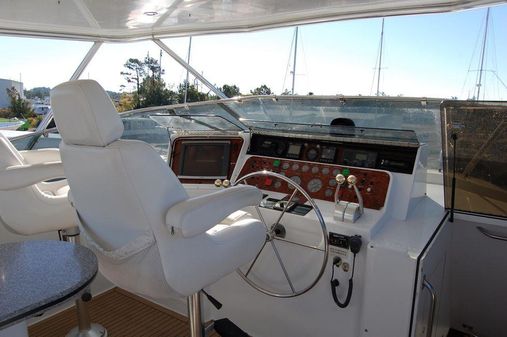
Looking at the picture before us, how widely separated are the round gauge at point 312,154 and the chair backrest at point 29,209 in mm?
1228

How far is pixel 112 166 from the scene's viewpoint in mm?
1014

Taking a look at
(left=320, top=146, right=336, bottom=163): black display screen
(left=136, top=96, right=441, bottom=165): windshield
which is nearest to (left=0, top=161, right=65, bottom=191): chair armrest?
(left=136, top=96, right=441, bottom=165): windshield

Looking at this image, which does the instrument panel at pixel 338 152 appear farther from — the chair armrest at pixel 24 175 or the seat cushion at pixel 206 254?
the chair armrest at pixel 24 175

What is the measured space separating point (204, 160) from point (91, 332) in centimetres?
109

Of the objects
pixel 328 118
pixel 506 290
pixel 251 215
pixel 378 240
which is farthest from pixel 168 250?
pixel 328 118

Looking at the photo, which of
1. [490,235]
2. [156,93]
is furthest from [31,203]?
[156,93]

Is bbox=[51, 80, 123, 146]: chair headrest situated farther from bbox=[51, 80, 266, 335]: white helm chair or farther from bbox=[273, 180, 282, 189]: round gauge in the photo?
bbox=[273, 180, 282, 189]: round gauge

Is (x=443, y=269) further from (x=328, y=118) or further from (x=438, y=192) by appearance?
(x=328, y=118)

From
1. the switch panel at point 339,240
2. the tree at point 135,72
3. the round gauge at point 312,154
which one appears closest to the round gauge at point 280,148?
the round gauge at point 312,154

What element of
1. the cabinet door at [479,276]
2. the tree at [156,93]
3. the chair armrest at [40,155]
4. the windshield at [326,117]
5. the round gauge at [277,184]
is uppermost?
the tree at [156,93]

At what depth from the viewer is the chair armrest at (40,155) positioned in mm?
2260

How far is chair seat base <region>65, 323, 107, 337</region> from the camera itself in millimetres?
1802

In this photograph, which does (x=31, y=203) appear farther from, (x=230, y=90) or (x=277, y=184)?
(x=230, y=90)

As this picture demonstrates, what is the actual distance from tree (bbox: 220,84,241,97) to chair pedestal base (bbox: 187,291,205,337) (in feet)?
13.0
